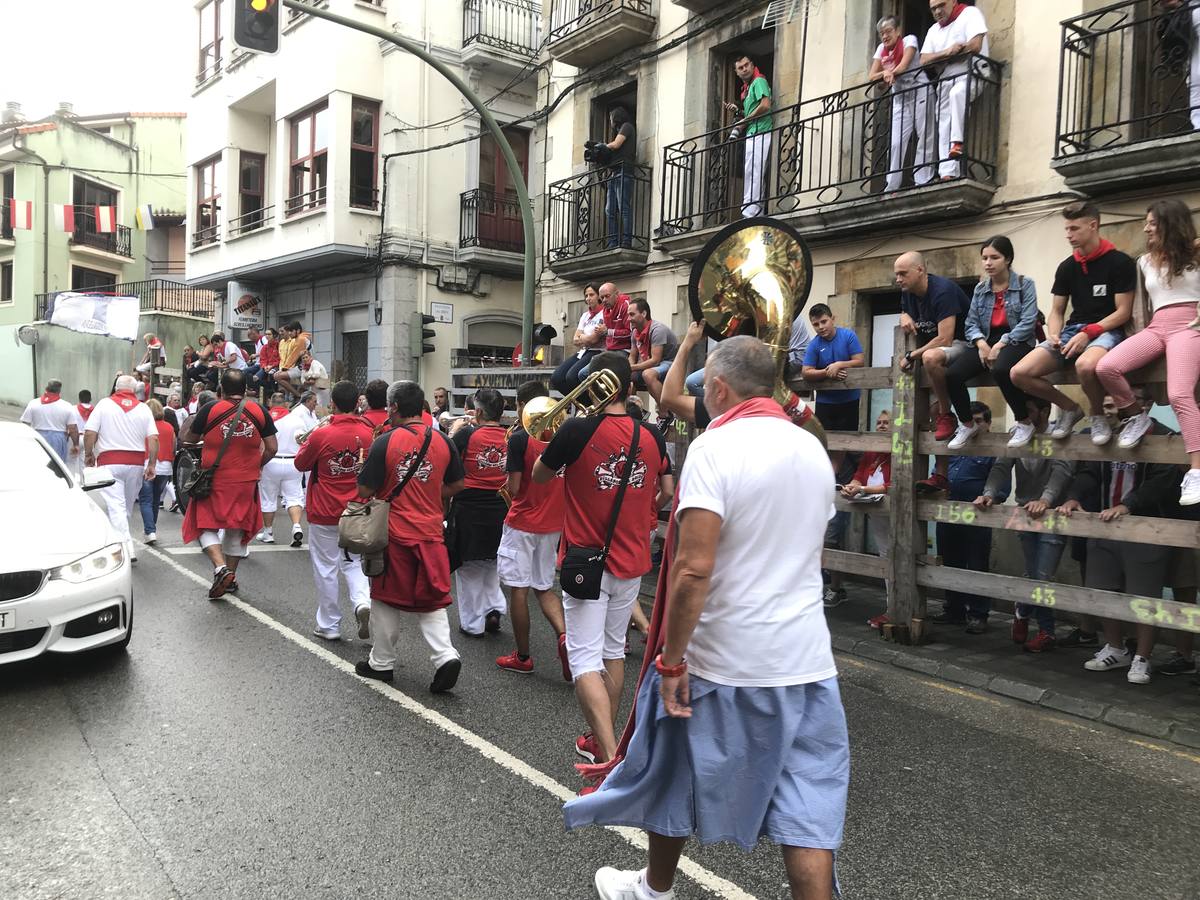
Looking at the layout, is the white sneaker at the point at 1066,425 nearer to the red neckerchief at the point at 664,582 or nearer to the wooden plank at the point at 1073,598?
the wooden plank at the point at 1073,598

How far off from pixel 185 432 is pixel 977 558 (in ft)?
22.5

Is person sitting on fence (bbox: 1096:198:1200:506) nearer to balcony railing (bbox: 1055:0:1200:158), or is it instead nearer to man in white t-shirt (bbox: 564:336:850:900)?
balcony railing (bbox: 1055:0:1200:158)

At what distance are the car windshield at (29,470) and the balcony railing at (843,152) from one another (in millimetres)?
7840

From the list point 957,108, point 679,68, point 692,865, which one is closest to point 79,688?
point 692,865

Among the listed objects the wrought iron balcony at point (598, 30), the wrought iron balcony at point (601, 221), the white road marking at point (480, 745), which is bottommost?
the white road marking at point (480, 745)

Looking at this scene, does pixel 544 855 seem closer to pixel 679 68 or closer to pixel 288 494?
pixel 288 494

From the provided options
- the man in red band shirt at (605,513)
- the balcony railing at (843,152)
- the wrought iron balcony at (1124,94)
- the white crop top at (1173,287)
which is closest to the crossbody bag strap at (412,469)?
the man in red band shirt at (605,513)

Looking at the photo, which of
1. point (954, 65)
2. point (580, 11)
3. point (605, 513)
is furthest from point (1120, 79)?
point (580, 11)

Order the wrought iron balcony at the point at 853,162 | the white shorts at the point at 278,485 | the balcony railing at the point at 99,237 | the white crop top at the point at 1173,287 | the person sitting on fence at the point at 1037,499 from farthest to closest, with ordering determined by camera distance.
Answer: the balcony railing at the point at 99,237 < the white shorts at the point at 278,485 < the wrought iron balcony at the point at 853,162 < the person sitting on fence at the point at 1037,499 < the white crop top at the point at 1173,287

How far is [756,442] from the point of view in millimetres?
2574

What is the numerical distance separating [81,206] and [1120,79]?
3586cm

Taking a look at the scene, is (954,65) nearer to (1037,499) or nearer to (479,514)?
(1037,499)

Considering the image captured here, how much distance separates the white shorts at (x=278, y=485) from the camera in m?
10.8

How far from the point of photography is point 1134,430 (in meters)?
5.40
